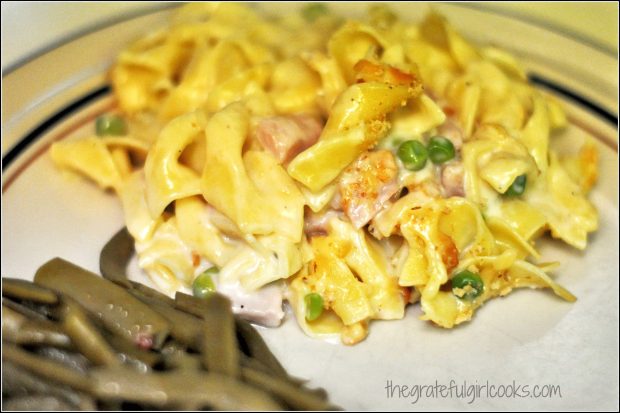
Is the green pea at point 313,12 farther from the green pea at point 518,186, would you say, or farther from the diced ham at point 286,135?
the green pea at point 518,186

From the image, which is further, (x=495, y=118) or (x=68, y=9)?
(x=68, y=9)

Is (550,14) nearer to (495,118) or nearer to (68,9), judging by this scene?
→ (495,118)

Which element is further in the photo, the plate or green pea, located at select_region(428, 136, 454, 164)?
green pea, located at select_region(428, 136, 454, 164)

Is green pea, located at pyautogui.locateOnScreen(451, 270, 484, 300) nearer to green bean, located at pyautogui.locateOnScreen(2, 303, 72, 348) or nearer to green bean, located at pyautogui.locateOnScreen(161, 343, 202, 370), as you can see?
green bean, located at pyautogui.locateOnScreen(161, 343, 202, 370)

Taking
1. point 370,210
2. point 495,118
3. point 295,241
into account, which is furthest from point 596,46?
point 295,241

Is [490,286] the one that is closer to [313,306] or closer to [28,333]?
[313,306]

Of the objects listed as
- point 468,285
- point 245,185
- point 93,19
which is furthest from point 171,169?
point 93,19

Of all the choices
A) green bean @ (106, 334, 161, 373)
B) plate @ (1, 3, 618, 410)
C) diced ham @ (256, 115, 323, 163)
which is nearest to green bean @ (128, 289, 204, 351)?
green bean @ (106, 334, 161, 373)
